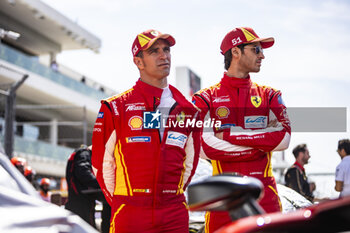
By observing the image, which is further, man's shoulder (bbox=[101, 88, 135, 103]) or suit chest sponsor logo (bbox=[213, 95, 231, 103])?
suit chest sponsor logo (bbox=[213, 95, 231, 103])

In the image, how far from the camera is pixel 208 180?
1.49 meters

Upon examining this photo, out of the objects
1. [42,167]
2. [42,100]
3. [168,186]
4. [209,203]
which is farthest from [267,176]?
[42,100]

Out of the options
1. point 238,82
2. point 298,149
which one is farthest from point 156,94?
point 298,149

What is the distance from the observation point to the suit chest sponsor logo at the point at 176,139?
3.28 m

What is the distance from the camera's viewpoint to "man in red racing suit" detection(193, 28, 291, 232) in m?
3.48

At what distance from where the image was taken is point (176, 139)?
331 centimetres

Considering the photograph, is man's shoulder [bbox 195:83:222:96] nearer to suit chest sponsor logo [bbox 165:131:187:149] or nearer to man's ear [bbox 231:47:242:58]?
man's ear [bbox 231:47:242:58]

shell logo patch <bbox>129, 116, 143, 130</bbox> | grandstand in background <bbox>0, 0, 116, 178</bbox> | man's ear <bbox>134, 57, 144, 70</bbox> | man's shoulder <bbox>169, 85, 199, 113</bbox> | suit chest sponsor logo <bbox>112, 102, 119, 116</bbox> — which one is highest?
grandstand in background <bbox>0, 0, 116, 178</bbox>

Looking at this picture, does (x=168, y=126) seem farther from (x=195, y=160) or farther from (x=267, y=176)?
(x=267, y=176)

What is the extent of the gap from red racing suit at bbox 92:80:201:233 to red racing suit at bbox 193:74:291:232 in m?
0.21

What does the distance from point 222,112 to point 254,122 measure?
0.22 meters

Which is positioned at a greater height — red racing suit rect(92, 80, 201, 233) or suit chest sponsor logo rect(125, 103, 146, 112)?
suit chest sponsor logo rect(125, 103, 146, 112)

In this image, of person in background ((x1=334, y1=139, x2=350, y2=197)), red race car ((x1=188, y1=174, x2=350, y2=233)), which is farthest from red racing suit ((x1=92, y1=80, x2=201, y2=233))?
person in background ((x1=334, y1=139, x2=350, y2=197))

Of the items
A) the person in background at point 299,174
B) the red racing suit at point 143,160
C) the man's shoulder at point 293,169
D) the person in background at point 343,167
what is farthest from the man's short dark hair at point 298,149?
the red racing suit at point 143,160
